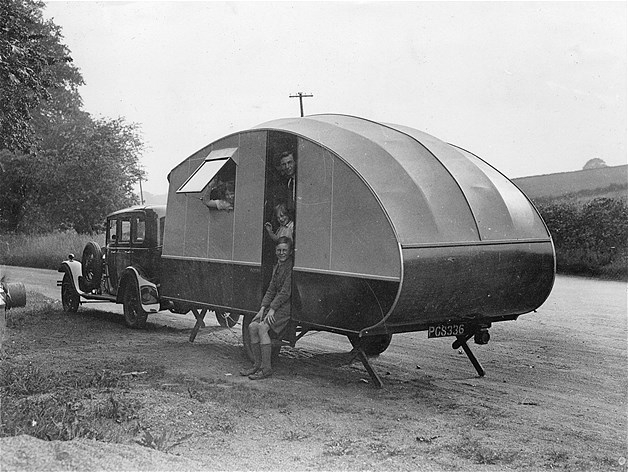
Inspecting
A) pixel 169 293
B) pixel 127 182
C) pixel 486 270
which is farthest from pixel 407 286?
pixel 127 182

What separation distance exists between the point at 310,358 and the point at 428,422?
132 inches

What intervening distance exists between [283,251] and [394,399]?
2246 millimetres

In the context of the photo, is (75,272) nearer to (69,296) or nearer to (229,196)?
(69,296)

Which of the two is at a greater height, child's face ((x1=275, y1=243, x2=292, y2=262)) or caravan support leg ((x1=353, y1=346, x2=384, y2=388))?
child's face ((x1=275, y1=243, x2=292, y2=262))

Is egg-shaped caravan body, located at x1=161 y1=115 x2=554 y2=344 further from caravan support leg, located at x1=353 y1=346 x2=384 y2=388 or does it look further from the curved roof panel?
caravan support leg, located at x1=353 y1=346 x2=384 y2=388

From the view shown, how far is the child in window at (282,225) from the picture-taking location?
8.45 meters

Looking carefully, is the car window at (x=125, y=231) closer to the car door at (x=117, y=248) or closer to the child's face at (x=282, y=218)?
the car door at (x=117, y=248)

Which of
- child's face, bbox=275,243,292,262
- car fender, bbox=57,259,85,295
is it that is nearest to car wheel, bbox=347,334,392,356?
child's face, bbox=275,243,292,262

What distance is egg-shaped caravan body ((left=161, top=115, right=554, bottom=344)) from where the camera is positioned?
7273 mm

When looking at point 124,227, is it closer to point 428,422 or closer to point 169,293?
point 169,293

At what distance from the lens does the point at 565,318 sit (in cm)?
1267

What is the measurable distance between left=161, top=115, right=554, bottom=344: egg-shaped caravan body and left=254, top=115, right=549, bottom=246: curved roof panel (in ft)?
0.05

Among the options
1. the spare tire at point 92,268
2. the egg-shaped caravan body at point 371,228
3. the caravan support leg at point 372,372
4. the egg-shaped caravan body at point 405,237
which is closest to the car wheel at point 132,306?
the spare tire at point 92,268

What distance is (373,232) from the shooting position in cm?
730
